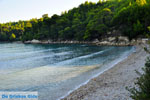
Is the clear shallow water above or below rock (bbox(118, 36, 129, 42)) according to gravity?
below

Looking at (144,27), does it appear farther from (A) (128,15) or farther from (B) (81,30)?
(B) (81,30)

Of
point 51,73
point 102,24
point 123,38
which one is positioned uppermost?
point 102,24

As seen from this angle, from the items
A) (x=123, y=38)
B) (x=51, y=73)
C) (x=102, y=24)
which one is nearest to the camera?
(x=51, y=73)

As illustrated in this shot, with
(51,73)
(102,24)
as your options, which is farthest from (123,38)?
(51,73)

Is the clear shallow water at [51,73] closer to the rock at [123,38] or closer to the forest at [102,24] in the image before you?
the forest at [102,24]

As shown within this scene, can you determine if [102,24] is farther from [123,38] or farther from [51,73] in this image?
[51,73]

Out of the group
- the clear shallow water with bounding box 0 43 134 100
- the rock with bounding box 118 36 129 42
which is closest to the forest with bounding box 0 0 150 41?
the rock with bounding box 118 36 129 42

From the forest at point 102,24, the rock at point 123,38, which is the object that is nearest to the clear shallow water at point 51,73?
the forest at point 102,24

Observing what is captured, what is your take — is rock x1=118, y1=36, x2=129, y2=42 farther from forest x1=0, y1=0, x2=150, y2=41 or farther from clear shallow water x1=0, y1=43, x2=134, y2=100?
clear shallow water x1=0, y1=43, x2=134, y2=100

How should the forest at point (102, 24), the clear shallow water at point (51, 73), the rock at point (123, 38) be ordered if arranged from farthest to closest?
the rock at point (123, 38) < the forest at point (102, 24) < the clear shallow water at point (51, 73)

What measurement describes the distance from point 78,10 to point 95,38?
5370 centimetres

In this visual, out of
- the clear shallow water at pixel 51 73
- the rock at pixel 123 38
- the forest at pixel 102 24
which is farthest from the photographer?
the rock at pixel 123 38

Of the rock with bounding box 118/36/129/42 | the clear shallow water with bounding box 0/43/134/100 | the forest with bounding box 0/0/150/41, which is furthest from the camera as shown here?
the rock with bounding box 118/36/129/42

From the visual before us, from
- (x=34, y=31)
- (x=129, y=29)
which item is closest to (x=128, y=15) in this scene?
(x=129, y=29)
